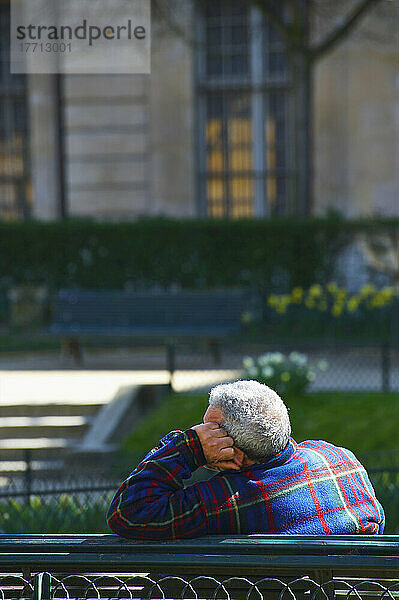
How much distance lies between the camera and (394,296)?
12125 millimetres

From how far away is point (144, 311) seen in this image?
1212 centimetres

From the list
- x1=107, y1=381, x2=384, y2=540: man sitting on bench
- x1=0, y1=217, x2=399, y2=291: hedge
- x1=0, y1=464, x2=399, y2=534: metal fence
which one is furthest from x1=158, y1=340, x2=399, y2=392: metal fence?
x1=107, y1=381, x2=384, y2=540: man sitting on bench

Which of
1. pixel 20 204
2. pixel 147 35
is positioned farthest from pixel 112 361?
pixel 20 204

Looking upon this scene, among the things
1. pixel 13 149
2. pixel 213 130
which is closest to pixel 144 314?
pixel 213 130

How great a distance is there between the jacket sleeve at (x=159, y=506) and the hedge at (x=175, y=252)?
10.3 metres

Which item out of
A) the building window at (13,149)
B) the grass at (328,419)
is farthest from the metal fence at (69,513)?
the building window at (13,149)

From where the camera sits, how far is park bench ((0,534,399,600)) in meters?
2.70

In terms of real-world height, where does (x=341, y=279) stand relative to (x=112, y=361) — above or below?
above

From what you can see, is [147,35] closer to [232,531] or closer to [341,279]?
[232,531]

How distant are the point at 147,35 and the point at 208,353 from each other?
5706 millimetres

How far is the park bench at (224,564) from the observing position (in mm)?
2699

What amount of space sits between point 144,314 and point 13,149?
6879 mm

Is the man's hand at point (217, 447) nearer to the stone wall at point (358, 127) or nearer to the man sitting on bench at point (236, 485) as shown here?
the man sitting on bench at point (236, 485)

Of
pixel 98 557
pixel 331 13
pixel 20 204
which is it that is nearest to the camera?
pixel 98 557
